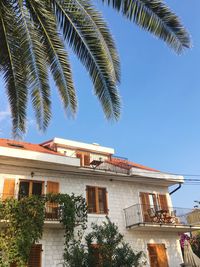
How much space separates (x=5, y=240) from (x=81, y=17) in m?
9.06

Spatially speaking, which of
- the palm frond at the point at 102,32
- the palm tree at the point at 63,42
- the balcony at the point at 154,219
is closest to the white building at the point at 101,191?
the balcony at the point at 154,219

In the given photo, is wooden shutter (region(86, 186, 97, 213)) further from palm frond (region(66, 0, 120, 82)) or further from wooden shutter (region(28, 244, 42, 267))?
palm frond (region(66, 0, 120, 82))

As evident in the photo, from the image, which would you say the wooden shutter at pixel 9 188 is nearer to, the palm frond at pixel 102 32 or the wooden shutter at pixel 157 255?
the wooden shutter at pixel 157 255

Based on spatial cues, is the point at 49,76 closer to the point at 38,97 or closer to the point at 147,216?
the point at 38,97

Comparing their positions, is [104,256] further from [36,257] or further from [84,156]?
[84,156]

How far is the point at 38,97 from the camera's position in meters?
8.73

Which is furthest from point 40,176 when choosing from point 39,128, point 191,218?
point 191,218

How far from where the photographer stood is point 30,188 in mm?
15070

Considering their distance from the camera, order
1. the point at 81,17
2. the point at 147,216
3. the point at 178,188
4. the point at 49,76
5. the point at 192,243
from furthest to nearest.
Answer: the point at 192,243 < the point at 178,188 < the point at 147,216 < the point at 49,76 < the point at 81,17

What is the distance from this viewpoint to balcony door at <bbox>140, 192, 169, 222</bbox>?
58.3ft

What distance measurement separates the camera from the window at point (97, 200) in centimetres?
1655

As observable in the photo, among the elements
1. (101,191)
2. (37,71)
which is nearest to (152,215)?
(101,191)

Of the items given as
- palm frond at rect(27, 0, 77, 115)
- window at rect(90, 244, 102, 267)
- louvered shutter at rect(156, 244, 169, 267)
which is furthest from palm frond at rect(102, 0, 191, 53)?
louvered shutter at rect(156, 244, 169, 267)

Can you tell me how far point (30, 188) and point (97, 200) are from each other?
4.00 meters
